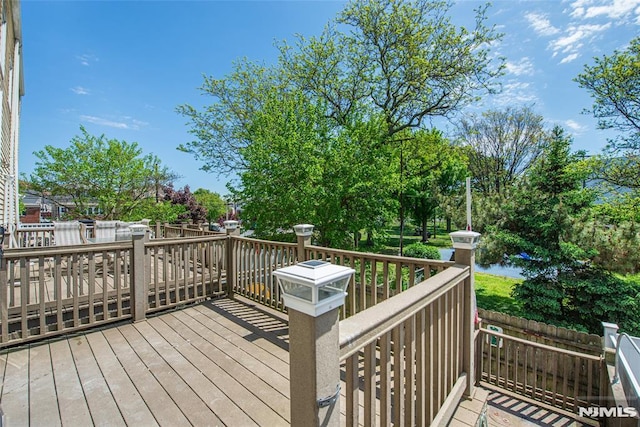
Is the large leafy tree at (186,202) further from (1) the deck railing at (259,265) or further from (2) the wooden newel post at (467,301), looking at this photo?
(2) the wooden newel post at (467,301)

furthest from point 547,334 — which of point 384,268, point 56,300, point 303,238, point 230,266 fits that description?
point 56,300

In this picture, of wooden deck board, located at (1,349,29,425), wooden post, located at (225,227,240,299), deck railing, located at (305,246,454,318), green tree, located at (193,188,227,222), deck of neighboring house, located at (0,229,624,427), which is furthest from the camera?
green tree, located at (193,188,227,222)

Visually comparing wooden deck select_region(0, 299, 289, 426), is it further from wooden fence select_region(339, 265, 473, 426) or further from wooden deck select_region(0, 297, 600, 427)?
wooden fence select_region(339, 265, 473, 426)

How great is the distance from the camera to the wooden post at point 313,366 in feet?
2.98

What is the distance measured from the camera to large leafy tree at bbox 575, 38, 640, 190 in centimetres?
877

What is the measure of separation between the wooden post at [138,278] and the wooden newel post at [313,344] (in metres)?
3.36

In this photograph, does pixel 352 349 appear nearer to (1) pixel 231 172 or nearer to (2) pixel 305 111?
(2) pixel 305 111

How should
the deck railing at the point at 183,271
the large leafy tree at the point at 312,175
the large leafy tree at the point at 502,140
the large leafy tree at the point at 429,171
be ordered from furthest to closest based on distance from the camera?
the large leafy tree at the point at 502,140 < the large leafy tree at the point at 429,171 < the large leafy tree at the point at 312,175 < the deck railing at the point at 183,271

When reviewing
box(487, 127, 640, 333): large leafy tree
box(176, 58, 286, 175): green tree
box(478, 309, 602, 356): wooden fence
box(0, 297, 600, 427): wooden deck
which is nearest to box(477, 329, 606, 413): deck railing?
box(478, 309, 602, 356): wooden fence

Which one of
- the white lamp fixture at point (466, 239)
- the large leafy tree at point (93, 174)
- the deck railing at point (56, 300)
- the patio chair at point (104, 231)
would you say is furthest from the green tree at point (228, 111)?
the white lamp fixture at point (466, 239)

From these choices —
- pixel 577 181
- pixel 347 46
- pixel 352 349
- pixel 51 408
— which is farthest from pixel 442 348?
pixel 347 46

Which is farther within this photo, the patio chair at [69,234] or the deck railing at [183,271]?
the patio chair at [69,234]

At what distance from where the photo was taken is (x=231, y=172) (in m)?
13.0

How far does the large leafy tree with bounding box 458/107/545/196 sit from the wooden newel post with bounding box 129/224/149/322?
17.8m
